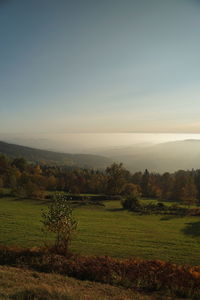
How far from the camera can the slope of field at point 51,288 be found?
1023cm

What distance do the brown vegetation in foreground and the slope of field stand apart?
1.20 metres

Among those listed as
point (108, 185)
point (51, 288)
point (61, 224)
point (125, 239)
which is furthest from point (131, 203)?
point (51, 288)

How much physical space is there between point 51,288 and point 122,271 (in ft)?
20.2

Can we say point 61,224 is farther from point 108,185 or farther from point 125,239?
point 108,185

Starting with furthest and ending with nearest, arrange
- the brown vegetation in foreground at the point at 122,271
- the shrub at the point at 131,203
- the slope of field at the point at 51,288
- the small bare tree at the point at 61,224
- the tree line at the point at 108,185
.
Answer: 1. the tree line at the point at 108,185
2. the shrub at the point at 131,203
3. the small bare tree at the point at 61,224
4. the brown vegetation in foreground at the point at 122,271
5. the slope of field at the point at 51,288

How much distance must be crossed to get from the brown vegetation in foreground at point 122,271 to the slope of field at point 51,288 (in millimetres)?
1198

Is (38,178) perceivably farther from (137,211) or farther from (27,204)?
(137,211)

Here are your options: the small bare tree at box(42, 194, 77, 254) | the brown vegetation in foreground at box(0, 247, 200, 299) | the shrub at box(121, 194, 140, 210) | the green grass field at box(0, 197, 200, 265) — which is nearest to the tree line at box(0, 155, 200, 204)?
the shrub at box(121, 194, 140, 210)

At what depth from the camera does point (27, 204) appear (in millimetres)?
60188

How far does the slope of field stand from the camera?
33.5 feet

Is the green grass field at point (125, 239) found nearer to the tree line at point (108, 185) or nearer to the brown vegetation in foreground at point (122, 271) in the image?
the brown vegetation in foreground at point (122, 271)

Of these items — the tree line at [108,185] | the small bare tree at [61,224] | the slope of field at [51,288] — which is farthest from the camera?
the tree line at [108,185]

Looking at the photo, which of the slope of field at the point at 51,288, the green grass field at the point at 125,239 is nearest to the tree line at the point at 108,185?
the green grass field at the point at 125,239

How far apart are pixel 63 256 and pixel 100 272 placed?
513 cm
